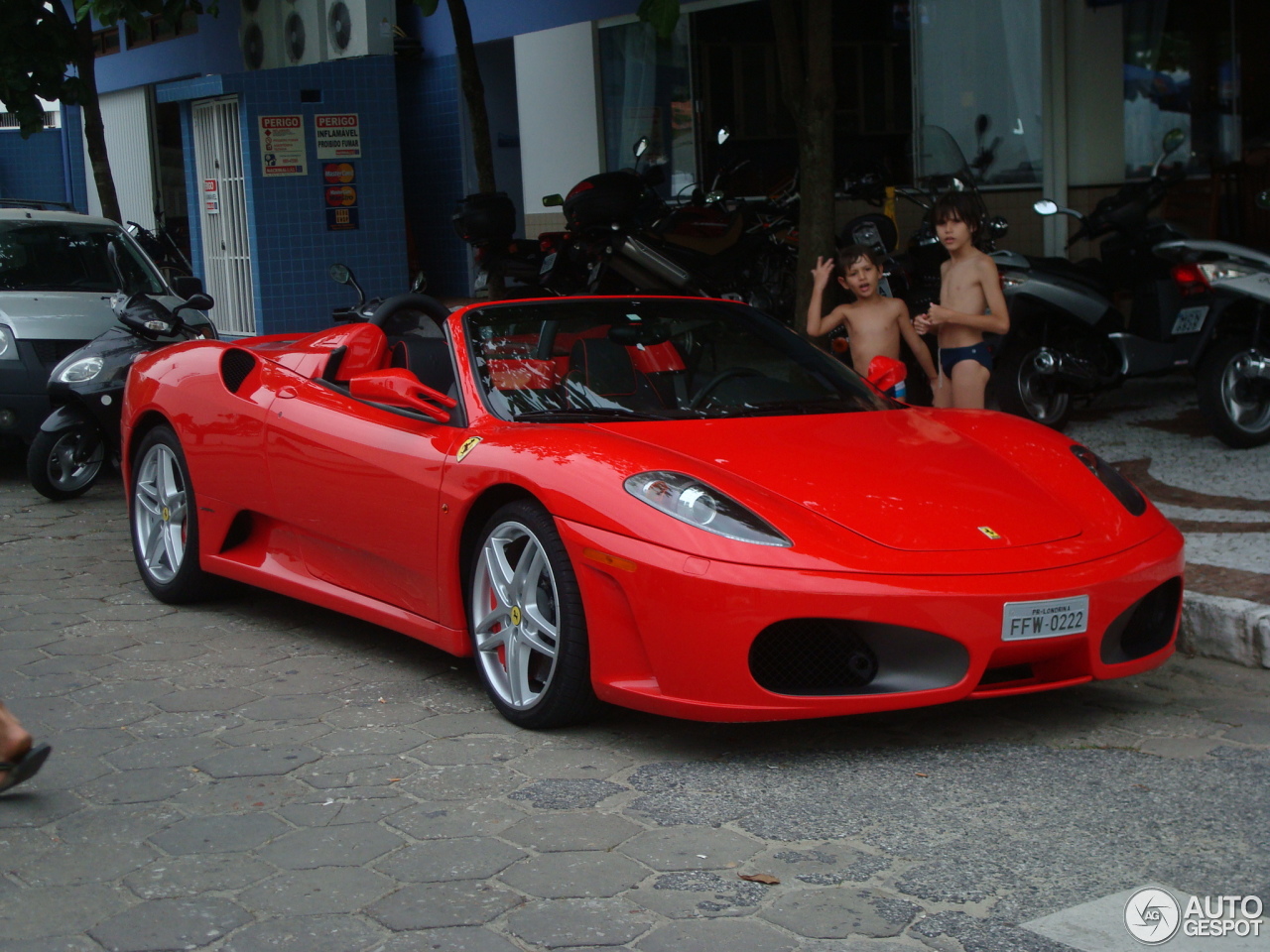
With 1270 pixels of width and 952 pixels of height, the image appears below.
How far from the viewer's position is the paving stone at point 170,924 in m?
2.97

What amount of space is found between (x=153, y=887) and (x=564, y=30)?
41.0 feet

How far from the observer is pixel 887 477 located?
424 cm

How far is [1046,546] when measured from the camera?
4047mm

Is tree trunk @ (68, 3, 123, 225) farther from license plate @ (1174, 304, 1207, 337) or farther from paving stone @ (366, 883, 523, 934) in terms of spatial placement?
paving stone @ (366, 883, 523, 934)

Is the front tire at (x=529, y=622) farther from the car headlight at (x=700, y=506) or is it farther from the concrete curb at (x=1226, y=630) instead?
the concrete curb at (x=1226, y=630)

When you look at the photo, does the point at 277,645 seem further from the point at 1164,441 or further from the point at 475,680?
the point at 1164,441

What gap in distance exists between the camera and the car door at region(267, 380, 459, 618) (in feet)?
15.3

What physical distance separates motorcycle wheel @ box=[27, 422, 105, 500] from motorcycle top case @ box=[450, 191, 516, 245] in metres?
4.16

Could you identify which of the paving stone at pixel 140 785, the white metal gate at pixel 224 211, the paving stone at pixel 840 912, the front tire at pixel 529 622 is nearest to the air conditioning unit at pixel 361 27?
the white metal gate at pixel 224 211

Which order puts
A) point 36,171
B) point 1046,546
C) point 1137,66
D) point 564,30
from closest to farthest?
point 1046,546
point 1137,66
point 564,30
point 36,171

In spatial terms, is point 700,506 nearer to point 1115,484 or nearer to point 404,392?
point 404,392

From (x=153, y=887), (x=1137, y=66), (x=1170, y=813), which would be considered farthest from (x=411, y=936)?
(x=1137, y=66)

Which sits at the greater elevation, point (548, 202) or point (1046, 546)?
point (548, 202)

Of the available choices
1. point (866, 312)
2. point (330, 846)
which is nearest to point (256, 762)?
point (330, 846)
